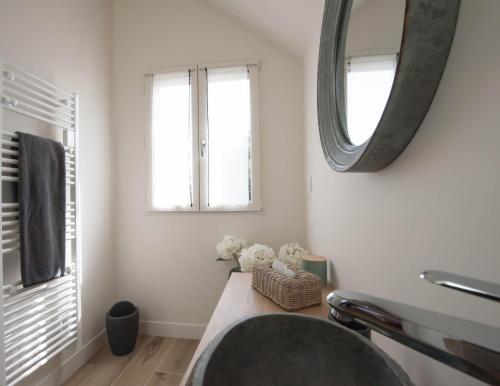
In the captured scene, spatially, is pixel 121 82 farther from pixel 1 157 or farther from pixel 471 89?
pixel 471 89

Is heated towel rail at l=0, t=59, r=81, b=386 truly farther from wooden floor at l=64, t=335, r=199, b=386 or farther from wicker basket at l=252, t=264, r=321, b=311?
wicker basket at l=252, t=264, r=321, b=311

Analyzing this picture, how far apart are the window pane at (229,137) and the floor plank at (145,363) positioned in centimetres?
119

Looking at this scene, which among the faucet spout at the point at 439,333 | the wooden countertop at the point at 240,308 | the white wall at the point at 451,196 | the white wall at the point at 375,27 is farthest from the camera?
the wooden countertop at the point at 240,308

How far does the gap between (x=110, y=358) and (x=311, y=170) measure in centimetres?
201

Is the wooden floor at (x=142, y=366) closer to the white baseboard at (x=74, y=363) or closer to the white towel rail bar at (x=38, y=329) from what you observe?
the white baseboard at (x=74, y=363)

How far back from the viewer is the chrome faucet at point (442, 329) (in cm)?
17

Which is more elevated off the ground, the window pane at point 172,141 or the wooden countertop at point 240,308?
the window pane at point 172,141

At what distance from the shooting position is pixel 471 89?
1.10 ft

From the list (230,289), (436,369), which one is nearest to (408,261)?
(436,369)

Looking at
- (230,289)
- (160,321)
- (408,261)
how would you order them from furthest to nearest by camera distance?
(160,321) → (230,289) → (408,261)

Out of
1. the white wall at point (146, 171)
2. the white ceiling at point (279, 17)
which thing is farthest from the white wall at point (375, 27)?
the white wall at point (146, 171)

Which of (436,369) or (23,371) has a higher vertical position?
(436,369)

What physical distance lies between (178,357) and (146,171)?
4.88ft

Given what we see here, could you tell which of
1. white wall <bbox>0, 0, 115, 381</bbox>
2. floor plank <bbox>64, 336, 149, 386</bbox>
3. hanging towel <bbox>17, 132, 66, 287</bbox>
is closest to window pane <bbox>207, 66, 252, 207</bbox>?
white wall <bbox>0, 0, 115, 381</bbox>
